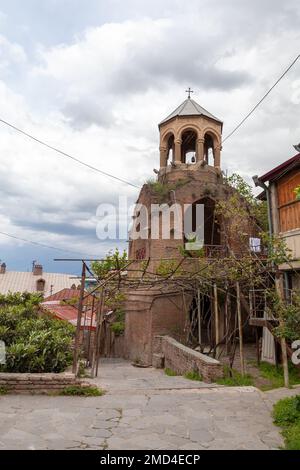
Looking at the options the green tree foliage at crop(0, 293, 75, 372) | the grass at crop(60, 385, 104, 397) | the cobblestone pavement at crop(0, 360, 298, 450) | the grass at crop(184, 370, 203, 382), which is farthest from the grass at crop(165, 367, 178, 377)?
the grass at crop(60, 385, 104, 397)

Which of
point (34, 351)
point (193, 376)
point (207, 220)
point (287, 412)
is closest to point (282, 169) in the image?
point (193, 376)

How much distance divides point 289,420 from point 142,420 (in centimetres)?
244

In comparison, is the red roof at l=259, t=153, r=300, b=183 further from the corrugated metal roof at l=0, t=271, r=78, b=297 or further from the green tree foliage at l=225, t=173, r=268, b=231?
the corrugated metal roof at l=0, t=271, r=78, b=297

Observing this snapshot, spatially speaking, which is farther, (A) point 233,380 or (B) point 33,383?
(A) point 233,380

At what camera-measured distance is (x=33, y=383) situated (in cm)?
795

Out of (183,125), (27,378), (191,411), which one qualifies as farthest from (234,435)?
(183,125)

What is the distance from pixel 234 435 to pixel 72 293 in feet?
98.5

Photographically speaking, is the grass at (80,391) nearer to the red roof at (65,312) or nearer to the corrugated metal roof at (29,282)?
the red roof at (65,312)

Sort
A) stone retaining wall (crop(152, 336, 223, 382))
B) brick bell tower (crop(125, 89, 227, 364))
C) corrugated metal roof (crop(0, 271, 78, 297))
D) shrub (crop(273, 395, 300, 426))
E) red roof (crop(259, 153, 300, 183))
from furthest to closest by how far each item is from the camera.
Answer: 1. corrugated metal roof (crop(0, 271, 78, 297))
2. brick bell tower (crop(125, 89, 227, 364))
3. red roof (crop(259, 153, 300, 183))
4. stone retaining wall (crop(152, 336, 223, 382))
5. shrub (crop(273, 395, 300, 426))

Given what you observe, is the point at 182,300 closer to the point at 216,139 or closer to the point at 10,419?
the point at 216,139

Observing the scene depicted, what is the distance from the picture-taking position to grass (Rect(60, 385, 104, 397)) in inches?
313

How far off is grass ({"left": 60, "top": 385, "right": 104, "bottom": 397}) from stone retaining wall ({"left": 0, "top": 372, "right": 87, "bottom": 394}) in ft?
0.30

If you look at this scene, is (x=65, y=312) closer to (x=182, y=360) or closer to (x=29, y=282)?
(x=182, y=360)

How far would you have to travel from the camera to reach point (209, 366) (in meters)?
10.3
